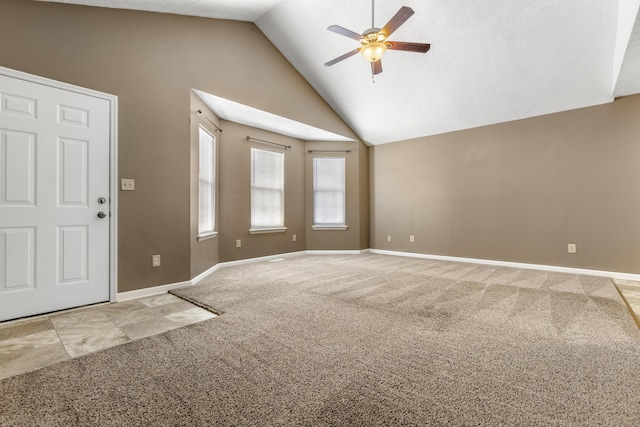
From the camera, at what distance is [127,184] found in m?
3.16

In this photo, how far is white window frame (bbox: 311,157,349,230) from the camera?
651cm

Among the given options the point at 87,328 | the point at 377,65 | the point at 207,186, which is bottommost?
the point at 87,328

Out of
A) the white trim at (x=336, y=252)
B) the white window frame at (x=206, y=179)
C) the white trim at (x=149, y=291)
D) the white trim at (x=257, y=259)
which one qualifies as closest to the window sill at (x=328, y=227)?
the white trim at (x=336, y=252)

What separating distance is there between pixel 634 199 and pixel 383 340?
4519mm

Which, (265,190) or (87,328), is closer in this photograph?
(87,328)

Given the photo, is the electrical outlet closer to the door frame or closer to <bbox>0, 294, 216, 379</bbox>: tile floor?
the door frame

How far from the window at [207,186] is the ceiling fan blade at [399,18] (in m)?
2.75

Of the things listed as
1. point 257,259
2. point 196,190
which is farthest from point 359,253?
point 196,190

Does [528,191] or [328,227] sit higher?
[528,191]

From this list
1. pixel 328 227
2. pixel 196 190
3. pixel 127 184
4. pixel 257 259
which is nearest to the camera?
pixel 127 184

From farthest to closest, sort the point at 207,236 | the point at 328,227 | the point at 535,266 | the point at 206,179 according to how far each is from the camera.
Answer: the point at 328,227, the point at 535,266, the point at 206,179, the point at 207,236

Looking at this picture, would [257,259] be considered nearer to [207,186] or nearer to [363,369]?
[207,186]

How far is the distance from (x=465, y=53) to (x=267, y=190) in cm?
393

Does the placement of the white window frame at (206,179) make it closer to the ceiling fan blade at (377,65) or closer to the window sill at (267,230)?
the window sill at (267,230)
